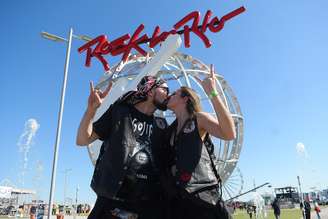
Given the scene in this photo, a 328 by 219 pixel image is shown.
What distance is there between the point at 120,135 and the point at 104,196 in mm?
495

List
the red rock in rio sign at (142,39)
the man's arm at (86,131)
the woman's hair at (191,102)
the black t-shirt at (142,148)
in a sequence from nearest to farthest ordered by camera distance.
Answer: the black t-shirt at (142,148) < the woman's hair at (191,102) < the man's arm at (86,131) < the red rock in rio sign at (142,39)

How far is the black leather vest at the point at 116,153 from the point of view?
2.58m

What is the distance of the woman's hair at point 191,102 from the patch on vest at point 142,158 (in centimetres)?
→ 52

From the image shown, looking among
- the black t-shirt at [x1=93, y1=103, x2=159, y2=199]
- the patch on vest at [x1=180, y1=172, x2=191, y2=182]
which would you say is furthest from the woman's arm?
the black t-shirt at [x1=93, y1=103, x2=159, y2=199]

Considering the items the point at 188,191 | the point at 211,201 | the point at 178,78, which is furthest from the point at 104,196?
the point at 178,78

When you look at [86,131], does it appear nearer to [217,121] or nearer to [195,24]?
[217,121]

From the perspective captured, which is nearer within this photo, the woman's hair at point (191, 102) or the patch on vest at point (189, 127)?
the patch on vest at point (189, 127)

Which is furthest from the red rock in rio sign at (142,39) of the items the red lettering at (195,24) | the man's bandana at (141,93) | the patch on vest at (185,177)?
the patch on vest at (185,177)

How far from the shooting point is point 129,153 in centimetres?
270

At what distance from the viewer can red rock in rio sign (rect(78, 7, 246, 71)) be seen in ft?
21.9

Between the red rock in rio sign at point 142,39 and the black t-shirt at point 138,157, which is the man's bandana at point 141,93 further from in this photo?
the red rock in rio sign at point 142,39

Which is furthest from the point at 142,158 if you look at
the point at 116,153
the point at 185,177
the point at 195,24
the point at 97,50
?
the point at 97,50

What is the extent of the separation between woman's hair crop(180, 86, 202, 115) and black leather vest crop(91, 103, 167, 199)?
0.36 meters

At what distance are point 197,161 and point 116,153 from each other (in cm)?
64
